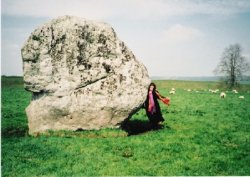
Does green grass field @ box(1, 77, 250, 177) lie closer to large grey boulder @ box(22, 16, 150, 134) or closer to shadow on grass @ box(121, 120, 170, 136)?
shadow on grass @ box(121, 120, 170, 136)

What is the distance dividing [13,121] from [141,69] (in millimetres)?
8373

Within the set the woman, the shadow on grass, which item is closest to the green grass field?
the shadow on grass

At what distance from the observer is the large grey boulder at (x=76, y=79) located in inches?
588

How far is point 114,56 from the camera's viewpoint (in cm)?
1547

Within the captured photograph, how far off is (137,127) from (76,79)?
4573 millimetres

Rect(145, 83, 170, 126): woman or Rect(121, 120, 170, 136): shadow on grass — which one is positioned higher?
Rect(145, 83, 170, 126): woman

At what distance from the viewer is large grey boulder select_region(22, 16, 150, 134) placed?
14.9 metres

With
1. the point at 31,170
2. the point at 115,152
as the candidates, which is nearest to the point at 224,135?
the point at 115,152

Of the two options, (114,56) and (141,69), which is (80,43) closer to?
(114,56)

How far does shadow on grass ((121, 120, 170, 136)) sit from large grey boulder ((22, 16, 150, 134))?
1.00 meters

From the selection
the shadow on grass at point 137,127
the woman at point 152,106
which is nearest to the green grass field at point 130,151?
the shadow on grass at point 137,127

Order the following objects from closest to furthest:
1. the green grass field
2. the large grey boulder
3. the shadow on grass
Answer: the green grass field
the large grey boulder
the shadow on grass

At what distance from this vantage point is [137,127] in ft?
57.0

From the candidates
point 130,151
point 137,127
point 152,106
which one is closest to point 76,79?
point 152,106
